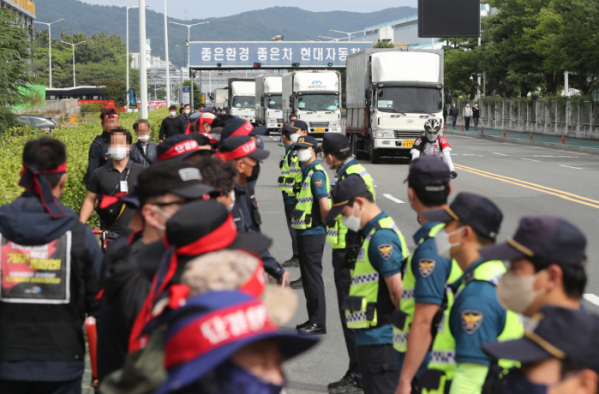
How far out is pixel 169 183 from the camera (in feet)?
9.20

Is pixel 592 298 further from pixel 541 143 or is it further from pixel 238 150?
pixel 541 143

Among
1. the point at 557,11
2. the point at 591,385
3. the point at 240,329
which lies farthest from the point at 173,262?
the point at 557,11

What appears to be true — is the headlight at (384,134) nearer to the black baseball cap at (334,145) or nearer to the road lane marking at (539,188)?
the road lane marking at (539,188)

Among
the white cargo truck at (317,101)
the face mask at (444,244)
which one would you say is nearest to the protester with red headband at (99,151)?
the face mask at (444,244)

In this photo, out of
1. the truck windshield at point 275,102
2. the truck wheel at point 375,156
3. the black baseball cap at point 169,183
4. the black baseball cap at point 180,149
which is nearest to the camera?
the black baseball cap at point 169,183

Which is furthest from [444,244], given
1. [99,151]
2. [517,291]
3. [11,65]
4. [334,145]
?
[11,65]

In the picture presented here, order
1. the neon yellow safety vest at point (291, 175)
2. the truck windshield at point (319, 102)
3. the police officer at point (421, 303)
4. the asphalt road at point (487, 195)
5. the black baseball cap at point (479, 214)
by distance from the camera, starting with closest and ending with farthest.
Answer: the black baseball cap at point (479, 214) < the police officer at point (421, 303) < the asphalt road at point (487, 195) < the neon yellow safety vest at point (291, 175) < the truck windshield at point (319, 102)

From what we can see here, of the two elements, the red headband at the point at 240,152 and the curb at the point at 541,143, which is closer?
the red headband at the point at 240,152

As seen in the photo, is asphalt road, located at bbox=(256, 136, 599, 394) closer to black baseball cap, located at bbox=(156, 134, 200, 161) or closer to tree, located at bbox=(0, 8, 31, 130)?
black baseball cap, located at bbox=(156, 134, 200, 161)

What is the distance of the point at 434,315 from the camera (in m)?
3.17

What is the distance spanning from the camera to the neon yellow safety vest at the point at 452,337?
9.50ft

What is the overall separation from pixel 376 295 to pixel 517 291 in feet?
6.09

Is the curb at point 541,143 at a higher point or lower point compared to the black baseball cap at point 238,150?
lower

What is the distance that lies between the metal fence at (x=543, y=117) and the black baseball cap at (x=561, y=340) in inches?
1450
